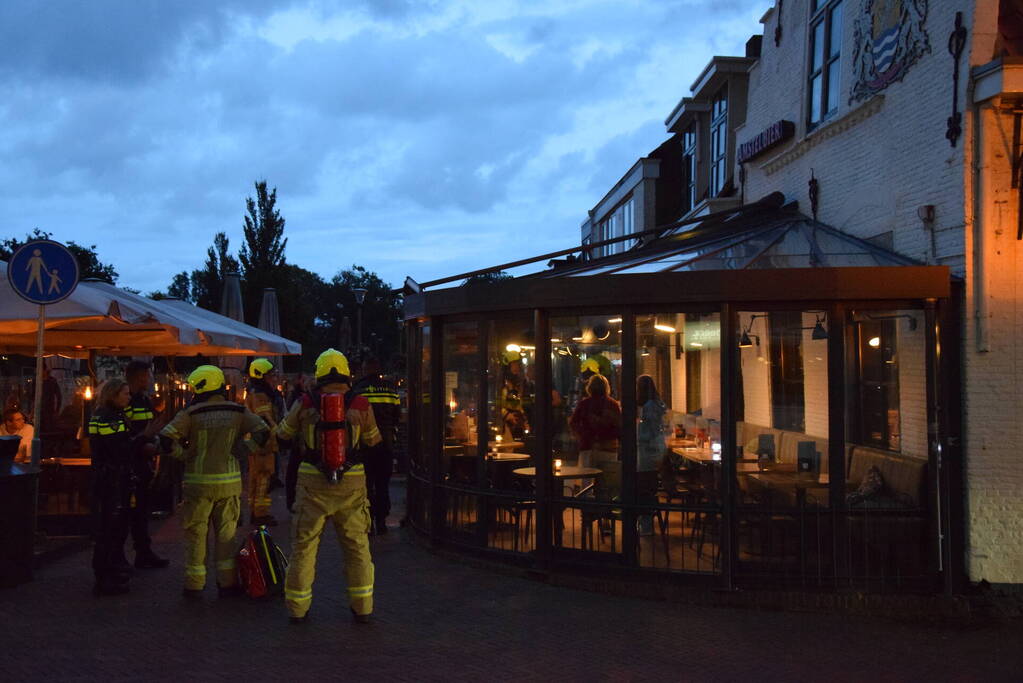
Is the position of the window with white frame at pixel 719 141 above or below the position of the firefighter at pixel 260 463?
above

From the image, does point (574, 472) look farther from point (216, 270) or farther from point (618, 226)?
point (216, 270)

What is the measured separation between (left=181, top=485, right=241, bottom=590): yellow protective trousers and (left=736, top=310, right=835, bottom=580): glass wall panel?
4028 mm

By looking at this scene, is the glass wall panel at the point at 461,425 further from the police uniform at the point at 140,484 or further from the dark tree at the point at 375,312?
the dark tree at the point at 375,312

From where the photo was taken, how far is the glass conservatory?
7414 millimetres

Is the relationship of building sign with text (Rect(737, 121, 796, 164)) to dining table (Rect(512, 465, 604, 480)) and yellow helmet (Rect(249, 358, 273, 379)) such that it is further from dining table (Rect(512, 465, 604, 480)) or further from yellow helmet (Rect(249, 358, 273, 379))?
yellow helmet (Rect(249, 358, 273, 379))

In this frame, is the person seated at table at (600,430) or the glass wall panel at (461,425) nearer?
the person seated at table at (600,430)

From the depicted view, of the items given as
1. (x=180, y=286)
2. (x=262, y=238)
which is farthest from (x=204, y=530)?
(x=180, y=286)

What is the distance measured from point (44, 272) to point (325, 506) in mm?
3640

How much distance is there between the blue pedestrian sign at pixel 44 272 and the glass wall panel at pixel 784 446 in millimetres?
5815

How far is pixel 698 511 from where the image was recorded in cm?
754

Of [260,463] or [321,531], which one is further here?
[260,463]

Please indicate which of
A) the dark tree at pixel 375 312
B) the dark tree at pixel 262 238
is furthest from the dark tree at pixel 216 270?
the dark tree at pixel 375 312

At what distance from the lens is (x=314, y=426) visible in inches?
264

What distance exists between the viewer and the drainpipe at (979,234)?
7.33 m
